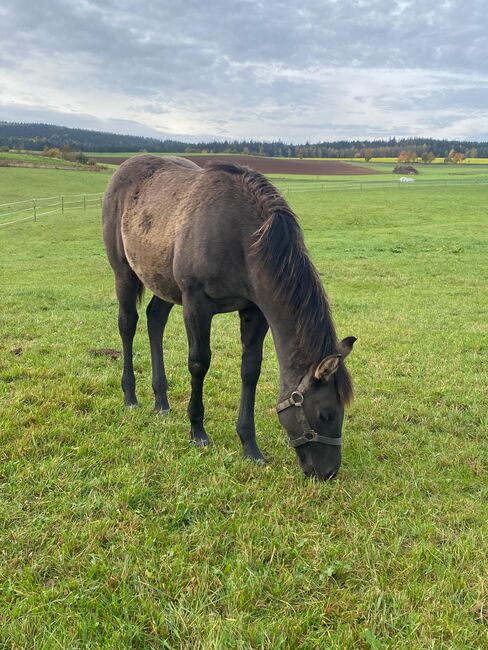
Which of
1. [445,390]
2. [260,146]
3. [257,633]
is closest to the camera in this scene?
[257,633]

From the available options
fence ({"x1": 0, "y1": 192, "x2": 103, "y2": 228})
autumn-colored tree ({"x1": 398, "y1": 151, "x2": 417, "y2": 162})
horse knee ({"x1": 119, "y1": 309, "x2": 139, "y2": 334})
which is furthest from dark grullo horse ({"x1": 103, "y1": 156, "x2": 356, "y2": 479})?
autumn-colored tree ({"x1": 398, "y1": 151, "x2": 417, "y2": 162})

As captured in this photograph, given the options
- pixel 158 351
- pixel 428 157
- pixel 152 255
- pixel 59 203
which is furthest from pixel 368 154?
pixel 152 255

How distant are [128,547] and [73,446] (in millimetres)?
1417

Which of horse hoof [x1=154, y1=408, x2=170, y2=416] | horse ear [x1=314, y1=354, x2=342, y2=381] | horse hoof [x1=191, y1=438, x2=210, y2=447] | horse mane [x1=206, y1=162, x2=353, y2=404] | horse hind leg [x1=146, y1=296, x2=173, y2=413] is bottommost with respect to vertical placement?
horse hoof [x1=154, y1=408, x2=170, y2=416]

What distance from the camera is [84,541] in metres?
2.92

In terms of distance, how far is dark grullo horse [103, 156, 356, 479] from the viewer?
3.62m

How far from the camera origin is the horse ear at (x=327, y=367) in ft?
11.0

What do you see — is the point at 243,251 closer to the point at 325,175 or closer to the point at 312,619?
the point at 312,619

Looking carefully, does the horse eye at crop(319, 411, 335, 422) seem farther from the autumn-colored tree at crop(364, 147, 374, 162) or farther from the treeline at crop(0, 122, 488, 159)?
the autumn-colored tree at crop(364, 147, 374, 162)

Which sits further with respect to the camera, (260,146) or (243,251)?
(260,146)

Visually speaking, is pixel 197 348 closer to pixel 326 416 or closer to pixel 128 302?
pixel 326 416

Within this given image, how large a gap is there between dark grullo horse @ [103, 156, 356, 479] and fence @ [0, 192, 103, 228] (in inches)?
1159

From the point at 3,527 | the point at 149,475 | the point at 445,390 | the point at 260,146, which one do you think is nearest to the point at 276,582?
the point at 149,475

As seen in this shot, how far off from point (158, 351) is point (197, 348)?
126 centimetres
